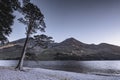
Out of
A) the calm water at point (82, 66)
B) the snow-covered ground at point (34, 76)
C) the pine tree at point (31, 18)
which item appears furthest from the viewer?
the calm water at point (82, 66)

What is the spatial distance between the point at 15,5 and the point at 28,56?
1247 centimetres

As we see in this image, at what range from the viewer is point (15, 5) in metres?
27.1

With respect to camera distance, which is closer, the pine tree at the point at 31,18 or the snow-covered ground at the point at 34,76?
the snow-covered ground at the point at 34,76

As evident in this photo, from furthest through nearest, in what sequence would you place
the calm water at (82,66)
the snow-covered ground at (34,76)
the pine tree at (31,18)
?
the calm water at (82,66) < the pine tree at (31,18) < the snow-covered ground at (34,76)

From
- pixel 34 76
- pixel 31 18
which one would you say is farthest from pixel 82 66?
pixel 34 76

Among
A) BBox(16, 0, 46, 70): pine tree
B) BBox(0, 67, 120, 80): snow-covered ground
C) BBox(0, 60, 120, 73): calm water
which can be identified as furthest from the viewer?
BBox(0, 60, 120, 73): calm water

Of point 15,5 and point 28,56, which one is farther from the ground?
point 15,5

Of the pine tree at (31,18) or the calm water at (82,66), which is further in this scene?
the calm water at (82,66)

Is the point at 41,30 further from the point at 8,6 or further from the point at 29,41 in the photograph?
the point at 8,6

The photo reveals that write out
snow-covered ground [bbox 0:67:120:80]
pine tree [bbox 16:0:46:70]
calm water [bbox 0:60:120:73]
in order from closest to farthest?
snow-covered ground [bbox 0:67:120:80] → pine tree [bbox 16:0:46:70] → calm water [bbox 0:60:120:73]

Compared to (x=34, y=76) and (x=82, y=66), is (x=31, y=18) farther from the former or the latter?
(x=82, y=66)

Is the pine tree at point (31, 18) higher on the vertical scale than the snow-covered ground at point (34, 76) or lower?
higher

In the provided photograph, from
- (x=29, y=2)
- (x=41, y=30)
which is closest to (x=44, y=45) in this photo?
(x=41, y=30)

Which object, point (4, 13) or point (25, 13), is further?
point (25, 13)
